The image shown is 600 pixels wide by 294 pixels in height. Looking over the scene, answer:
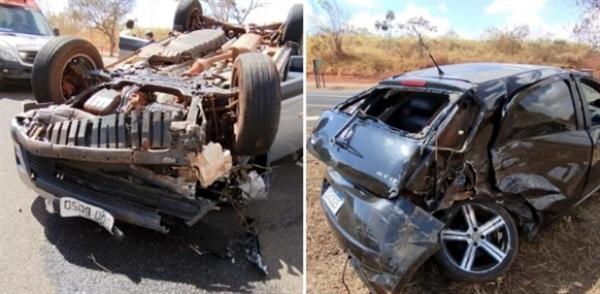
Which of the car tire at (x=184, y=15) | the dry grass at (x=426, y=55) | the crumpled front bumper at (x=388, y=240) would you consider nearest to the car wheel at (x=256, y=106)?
the crumpled front bumper at (x=388, y=240)

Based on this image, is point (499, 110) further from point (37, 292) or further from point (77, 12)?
point (77, 12)

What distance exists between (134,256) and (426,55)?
10.7 metres

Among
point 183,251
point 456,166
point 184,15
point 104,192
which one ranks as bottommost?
point 183,251

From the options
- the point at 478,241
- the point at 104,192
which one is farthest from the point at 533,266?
the point at 104,192

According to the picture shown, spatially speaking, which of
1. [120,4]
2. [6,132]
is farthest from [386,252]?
[120,4]

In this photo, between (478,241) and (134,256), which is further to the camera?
(134,256)

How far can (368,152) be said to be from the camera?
2.88 metres

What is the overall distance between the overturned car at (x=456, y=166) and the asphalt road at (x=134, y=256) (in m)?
0.58

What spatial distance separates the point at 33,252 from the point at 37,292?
0.49 metres

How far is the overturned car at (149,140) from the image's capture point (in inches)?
118

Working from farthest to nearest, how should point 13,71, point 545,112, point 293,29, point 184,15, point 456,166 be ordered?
point 13,71, point 184,15, point 293,29, point 545,112, point 456,166

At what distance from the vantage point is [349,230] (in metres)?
2.78

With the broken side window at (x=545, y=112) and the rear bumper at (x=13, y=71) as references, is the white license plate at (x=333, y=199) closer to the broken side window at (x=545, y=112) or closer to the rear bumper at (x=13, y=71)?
the broken side window at (x=545, y=112)

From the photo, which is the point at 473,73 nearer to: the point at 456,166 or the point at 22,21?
the point at 456,166
